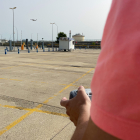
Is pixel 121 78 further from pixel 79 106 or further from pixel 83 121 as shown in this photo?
pixel 79 106

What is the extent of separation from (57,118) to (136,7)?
319 centimetres

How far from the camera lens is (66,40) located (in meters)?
34.2

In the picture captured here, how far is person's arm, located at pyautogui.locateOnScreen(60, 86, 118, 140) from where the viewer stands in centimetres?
57

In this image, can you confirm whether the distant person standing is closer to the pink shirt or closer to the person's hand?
the pink shirt

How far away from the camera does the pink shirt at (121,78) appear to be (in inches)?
19.7

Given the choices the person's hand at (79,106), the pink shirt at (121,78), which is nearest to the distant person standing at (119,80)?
the pink shirt at (121,78)

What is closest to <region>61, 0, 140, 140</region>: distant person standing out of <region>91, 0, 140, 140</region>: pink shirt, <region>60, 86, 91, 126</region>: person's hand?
<region>91, 0, 140, 140</region>: pink shirt

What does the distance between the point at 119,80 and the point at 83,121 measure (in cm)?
39

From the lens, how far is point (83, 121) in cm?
83

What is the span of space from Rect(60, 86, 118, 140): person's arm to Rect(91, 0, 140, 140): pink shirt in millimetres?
27

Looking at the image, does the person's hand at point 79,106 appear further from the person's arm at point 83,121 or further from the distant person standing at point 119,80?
the distant person standing at point 119,80

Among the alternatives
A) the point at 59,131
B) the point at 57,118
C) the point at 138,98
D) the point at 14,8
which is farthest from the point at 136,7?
the point at 14,8

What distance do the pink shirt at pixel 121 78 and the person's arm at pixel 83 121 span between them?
3 cm

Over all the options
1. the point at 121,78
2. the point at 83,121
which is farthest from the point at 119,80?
the point at 83,121
